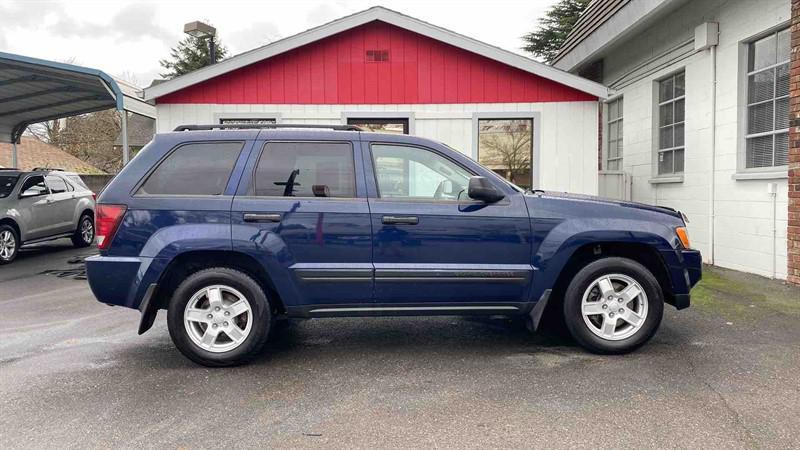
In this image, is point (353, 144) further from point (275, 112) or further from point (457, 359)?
point (275, 112)

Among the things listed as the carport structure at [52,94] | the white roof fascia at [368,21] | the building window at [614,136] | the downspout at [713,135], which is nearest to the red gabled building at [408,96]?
the white roof fascia at [368,21]

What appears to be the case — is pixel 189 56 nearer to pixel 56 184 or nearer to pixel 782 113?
pixel 56 184

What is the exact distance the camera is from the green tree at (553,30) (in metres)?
28.6

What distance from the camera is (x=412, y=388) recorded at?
12.6 ft

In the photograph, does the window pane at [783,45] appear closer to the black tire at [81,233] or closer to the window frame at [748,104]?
→ the window frame at [748,104]

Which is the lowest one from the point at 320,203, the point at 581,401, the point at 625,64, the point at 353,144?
the point at 581,401

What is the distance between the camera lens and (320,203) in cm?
422

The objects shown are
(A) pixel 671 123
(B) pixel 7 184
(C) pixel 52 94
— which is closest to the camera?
(A) pixel 671 123

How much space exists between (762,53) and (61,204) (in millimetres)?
12363

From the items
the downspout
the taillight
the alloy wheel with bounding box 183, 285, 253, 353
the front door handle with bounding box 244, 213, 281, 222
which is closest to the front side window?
the front door handle with bounding box 244, 213, 281, 222

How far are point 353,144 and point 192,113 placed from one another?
6.01 meters

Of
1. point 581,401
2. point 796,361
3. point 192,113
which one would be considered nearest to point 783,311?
point 796,361

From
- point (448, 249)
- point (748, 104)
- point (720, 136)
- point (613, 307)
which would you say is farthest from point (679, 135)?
point (448, 249)

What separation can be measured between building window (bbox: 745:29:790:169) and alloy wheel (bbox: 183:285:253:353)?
22.0 ft
